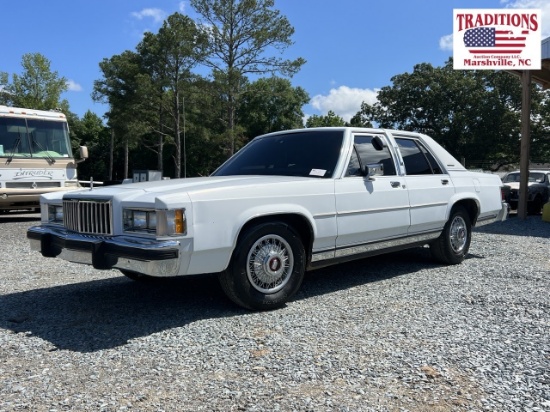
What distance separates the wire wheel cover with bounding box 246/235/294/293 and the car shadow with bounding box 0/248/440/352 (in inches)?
12.5

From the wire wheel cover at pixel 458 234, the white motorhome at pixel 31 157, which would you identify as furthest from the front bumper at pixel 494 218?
the white motorhome at pixel 31 157

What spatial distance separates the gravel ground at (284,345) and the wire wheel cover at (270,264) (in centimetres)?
25

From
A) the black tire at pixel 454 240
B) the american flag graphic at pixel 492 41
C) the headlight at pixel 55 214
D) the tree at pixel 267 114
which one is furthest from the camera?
the tree at pixel 267 114

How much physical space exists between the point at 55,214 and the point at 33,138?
351 inches

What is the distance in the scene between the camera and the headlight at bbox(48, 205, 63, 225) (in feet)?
15.4

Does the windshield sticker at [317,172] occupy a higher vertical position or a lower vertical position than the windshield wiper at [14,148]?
lower

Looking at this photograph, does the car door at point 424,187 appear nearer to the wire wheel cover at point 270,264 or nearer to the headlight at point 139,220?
the wire wheel cover at point 270,264

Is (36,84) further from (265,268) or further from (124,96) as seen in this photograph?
(265,268)

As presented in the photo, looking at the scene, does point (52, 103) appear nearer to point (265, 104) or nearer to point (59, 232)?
point (265, 104)

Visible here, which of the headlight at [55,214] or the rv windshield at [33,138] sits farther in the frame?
the rv windshield at [33,138]

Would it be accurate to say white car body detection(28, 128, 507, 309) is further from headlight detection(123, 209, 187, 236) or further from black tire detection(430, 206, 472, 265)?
black tire detection(430, 206, 472, 265)

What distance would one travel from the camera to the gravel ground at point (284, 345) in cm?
272

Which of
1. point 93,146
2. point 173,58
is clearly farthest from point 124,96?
point 93,146

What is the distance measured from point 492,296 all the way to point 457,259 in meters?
1.68
